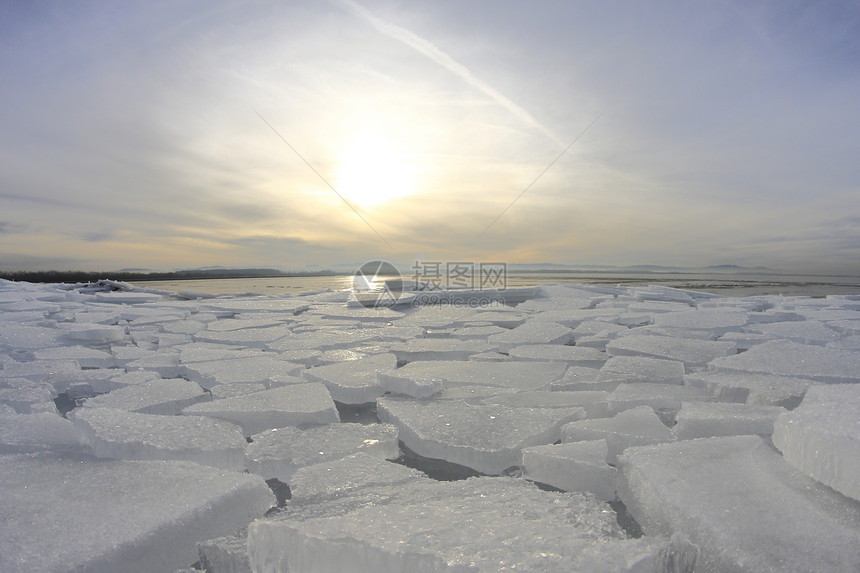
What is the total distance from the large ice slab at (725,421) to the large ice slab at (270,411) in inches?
52.4

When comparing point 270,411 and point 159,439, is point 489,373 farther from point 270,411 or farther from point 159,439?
point 159,439

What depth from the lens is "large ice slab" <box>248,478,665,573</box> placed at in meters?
0.82

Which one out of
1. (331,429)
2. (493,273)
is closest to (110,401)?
(331,429)

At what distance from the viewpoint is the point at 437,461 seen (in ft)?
5.06

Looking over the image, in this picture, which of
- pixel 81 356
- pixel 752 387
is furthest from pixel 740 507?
pixel 81 356

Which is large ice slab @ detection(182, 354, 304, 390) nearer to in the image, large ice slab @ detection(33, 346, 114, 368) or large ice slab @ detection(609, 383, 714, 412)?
large ice slab @ detection(33, 346, 114, 368)

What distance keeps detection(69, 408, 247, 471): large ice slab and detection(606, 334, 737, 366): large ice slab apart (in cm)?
237

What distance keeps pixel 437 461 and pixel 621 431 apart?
0.65 m

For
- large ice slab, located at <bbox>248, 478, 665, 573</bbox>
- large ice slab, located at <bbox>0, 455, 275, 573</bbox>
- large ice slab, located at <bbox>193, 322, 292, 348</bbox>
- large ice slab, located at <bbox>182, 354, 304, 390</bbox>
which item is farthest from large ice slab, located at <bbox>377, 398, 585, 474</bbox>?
large ice slab, located at <bbox>193, 322, 292, 348</bbox>

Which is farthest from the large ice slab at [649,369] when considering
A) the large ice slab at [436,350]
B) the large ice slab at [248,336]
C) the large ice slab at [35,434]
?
the large ice slab at [248,336]

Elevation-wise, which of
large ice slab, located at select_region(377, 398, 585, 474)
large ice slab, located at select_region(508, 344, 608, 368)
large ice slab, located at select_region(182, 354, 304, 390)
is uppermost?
large ice slab, located at select_region(508, 344, 608, 368)

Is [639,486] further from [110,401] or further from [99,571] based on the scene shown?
[110,401]

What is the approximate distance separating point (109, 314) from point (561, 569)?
574 centimetres

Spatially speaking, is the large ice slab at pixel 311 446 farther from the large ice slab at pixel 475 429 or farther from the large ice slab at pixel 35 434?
the large ice slab at pixel 35 434
